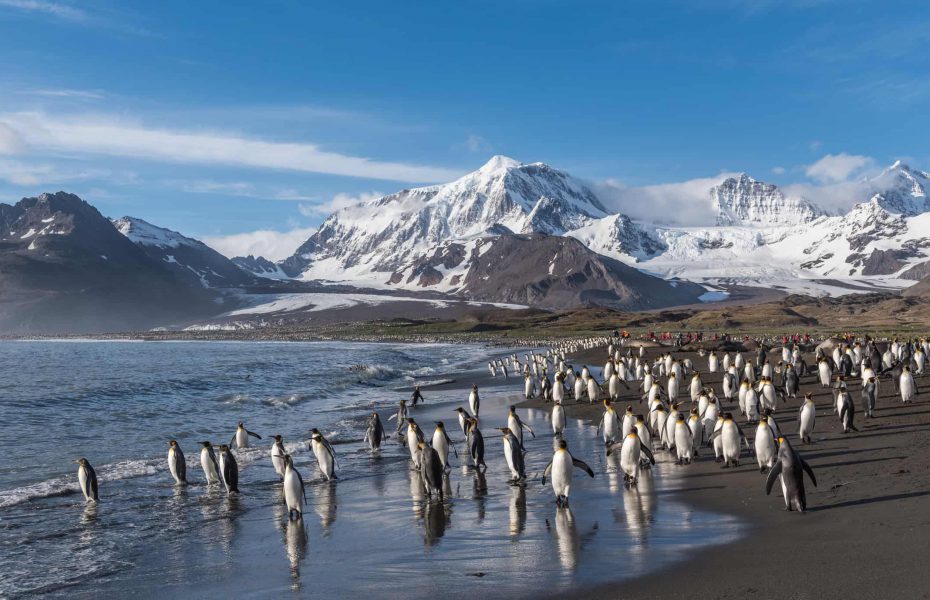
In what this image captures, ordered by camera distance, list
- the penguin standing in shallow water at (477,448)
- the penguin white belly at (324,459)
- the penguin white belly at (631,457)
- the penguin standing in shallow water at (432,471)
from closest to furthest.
Answer: the penguin standing in shallow water at (432,471), the penguin white belly at (631,457), the penguin white belly at (324,459), the penguin standing in shallow water at (477,448)

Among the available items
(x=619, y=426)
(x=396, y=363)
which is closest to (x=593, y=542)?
(x=619, y=426)

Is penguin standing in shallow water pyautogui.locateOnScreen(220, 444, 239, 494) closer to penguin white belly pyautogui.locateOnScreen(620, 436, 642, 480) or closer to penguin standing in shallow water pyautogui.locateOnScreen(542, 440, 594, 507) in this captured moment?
penguin standing in shallow water pyautogui.locateOnScreen(542, 440, 594, 507)

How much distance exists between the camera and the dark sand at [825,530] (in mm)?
8180

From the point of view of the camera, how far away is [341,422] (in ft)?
A: 81.8

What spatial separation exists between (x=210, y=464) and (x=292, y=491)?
3.52m

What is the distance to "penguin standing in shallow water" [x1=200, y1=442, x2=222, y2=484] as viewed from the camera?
15.3 metres

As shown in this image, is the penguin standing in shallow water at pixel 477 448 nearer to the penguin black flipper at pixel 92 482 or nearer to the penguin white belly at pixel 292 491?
the penguin white belly at pixel 292 491

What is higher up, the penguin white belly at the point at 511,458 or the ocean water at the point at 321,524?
the penguin white belly at the point at 511,458

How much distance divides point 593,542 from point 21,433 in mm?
19482

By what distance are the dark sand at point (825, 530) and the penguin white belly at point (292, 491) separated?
563cm

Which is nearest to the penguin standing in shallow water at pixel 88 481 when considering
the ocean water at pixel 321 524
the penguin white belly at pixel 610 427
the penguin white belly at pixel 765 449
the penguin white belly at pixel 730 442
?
the ocean water at pixel 321 524

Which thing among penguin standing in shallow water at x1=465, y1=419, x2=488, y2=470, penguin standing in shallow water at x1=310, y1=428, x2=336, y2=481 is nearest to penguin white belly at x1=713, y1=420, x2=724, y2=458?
penguin standing in shallow water at x1=465, y1=419, x2=488, y2=470

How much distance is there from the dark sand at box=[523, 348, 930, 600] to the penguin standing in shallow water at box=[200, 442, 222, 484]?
853 cm

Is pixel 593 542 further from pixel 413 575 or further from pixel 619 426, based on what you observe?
pixel 619 426
